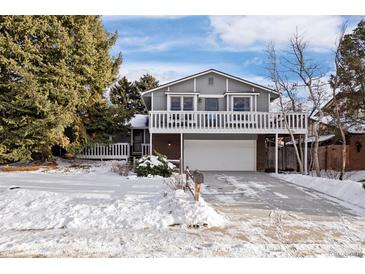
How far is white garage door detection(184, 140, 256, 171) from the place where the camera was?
50.1 ft

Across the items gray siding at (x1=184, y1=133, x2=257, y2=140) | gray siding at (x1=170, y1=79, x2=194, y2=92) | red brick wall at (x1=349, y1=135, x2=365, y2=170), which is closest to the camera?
gray siding at (x1=184, y1=133, x2=257, y2=140)

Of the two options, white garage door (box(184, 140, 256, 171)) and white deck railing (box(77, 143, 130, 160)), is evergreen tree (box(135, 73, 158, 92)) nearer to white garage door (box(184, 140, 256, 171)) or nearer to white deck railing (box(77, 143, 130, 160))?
white deck railing (box(77, 143, 130, 160))

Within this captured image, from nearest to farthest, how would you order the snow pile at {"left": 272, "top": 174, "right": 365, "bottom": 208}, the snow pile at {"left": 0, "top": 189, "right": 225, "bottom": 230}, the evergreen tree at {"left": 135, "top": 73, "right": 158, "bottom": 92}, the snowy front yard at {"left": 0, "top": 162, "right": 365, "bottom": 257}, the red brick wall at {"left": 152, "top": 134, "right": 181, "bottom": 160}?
the snowy front yard at {"left": 0, "top": 162, "right": 365, "bottom": 257}
the snow pile at {"left": 0, "top": 189, "right": 225, "bottom": 230}
the snow pile at {"left": 272, "top": 174, "right": 365, "bottom": 208}
the red brick wall at {"left": 152, "top": 134, "right": 181, "bottom": 160}
the evergreen tree at {"left": 135, "top": 73, "right": 158, "bottom": 92}

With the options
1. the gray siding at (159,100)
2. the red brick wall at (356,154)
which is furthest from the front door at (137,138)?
the red brick wall at (356,154)

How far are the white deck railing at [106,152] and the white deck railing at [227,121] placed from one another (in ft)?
10.2

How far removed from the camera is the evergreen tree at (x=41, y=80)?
41.9 feet

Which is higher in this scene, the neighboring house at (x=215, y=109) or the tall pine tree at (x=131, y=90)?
the tall pine tree at (x=131, y=90)

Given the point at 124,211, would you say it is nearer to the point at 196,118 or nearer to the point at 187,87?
the point at 196,118

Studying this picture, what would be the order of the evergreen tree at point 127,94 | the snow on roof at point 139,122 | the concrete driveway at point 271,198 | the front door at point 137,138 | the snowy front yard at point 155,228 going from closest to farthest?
the snowy front yard at point 155,228 < the concrete driveway at point 271,198 < the snow on roof at point 139,122 < the front door at point 137,138 < the evergreen tree at point 127,94

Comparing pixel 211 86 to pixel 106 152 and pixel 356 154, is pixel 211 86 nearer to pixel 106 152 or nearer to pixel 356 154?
pixel 106 152

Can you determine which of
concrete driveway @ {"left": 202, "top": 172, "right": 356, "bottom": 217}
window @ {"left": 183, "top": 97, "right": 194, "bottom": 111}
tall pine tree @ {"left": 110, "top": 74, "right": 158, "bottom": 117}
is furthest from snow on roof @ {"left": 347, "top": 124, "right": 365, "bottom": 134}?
tall pine tree @ {"left": 110, "top": 74, "right": 158, "bottom": 117}

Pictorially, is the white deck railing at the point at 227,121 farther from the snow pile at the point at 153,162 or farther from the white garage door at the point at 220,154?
the snow pile at the point at 153,162

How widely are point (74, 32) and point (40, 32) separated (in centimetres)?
172

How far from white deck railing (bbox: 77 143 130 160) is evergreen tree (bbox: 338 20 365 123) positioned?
11283 mm
